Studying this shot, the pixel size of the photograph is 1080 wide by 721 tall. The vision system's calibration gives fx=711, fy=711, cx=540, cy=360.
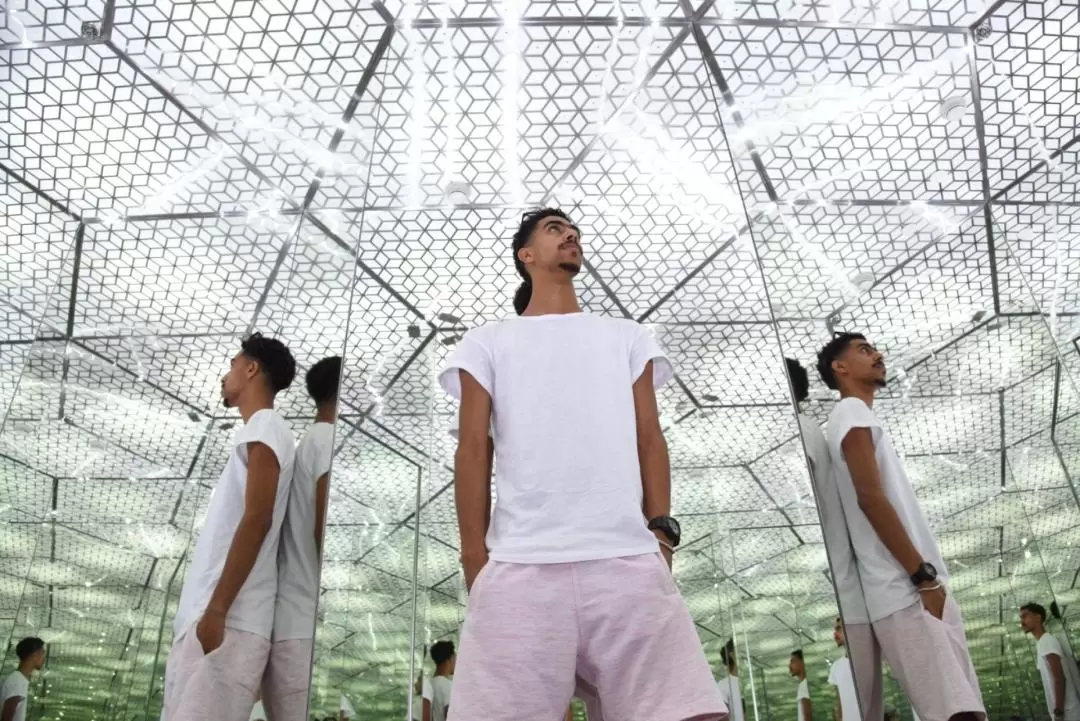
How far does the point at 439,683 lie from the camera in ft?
7.75

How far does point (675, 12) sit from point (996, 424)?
6.97 feet

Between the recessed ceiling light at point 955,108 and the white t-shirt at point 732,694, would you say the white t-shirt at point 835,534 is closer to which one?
the white t-shirt at point 732,694

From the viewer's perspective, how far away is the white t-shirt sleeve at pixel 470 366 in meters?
1.42

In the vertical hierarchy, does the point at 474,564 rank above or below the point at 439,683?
above

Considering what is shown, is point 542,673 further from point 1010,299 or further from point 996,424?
point 1010,299

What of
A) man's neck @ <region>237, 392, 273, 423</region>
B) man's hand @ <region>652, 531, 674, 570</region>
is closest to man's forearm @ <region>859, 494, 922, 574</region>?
man's hand @ <region>652, 531, 674, 570</region>

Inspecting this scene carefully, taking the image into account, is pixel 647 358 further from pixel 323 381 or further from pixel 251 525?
pixel 323 381

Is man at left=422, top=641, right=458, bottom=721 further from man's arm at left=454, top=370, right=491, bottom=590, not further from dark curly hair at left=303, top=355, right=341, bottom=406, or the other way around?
man's arm at left=454, top=370, right=491, bottom=590

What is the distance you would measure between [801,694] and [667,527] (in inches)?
74.2

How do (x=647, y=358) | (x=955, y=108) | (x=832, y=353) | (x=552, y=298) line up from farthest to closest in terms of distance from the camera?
(x=955, y=108) → (x=832, y=353) → (x=552, y=298) → (x=647, y=358)

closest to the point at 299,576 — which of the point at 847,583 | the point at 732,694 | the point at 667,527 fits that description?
the point at 667,527

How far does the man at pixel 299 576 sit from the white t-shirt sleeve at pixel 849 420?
62.4 inches

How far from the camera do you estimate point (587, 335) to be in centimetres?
149

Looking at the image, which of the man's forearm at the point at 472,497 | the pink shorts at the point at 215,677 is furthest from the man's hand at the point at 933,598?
the pink shorts at the point at 215,677
